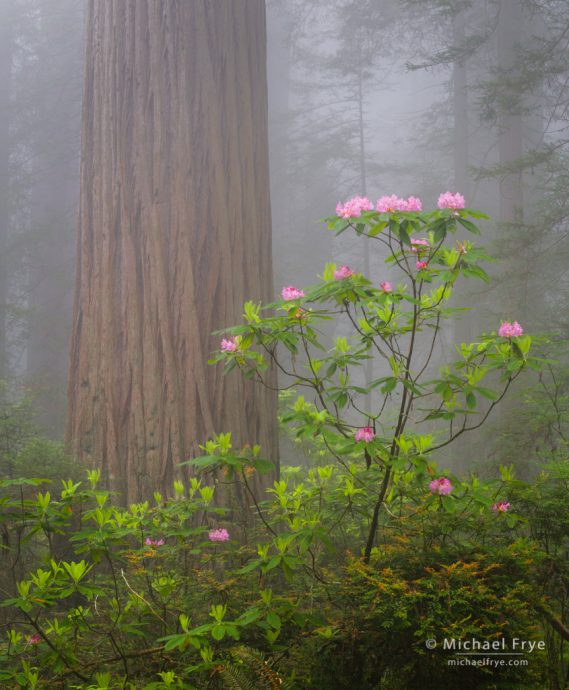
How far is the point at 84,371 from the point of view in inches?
177

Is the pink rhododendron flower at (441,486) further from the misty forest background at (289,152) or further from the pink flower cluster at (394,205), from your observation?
the misty forest background at (289,152)

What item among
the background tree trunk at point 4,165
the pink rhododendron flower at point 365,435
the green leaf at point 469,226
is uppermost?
the background tree trunk at point 4,165

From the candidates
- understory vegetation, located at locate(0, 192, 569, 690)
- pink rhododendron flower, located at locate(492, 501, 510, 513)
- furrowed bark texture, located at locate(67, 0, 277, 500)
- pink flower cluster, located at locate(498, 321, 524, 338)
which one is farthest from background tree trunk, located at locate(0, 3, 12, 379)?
pink flower cluster, located at locate(498, 321, 524, 338)

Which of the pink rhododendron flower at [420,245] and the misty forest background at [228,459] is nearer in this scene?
the misty forest background at [228,459]

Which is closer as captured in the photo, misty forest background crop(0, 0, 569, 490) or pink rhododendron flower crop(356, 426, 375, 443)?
pink rhododendron flower crop(356, 426, 375, 443)

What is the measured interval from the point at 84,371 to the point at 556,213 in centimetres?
737

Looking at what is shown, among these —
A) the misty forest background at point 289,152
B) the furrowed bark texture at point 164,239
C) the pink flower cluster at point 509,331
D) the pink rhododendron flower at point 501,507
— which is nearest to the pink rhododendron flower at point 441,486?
the pink rhododendron flower at point 501,507

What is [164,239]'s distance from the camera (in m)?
4.33

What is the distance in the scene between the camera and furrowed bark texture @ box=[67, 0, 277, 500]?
Result: 4.18 m

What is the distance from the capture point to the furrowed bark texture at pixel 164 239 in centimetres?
418

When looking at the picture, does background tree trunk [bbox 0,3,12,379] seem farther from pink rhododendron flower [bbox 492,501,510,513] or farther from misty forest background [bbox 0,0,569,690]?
pink rhododendron flower [bbox 492,501,510,513]

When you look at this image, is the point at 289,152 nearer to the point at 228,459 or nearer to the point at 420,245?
the point at 420,245

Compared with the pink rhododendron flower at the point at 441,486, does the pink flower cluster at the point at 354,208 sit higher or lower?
higher

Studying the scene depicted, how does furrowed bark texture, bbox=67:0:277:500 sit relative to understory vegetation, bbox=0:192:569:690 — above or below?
above
